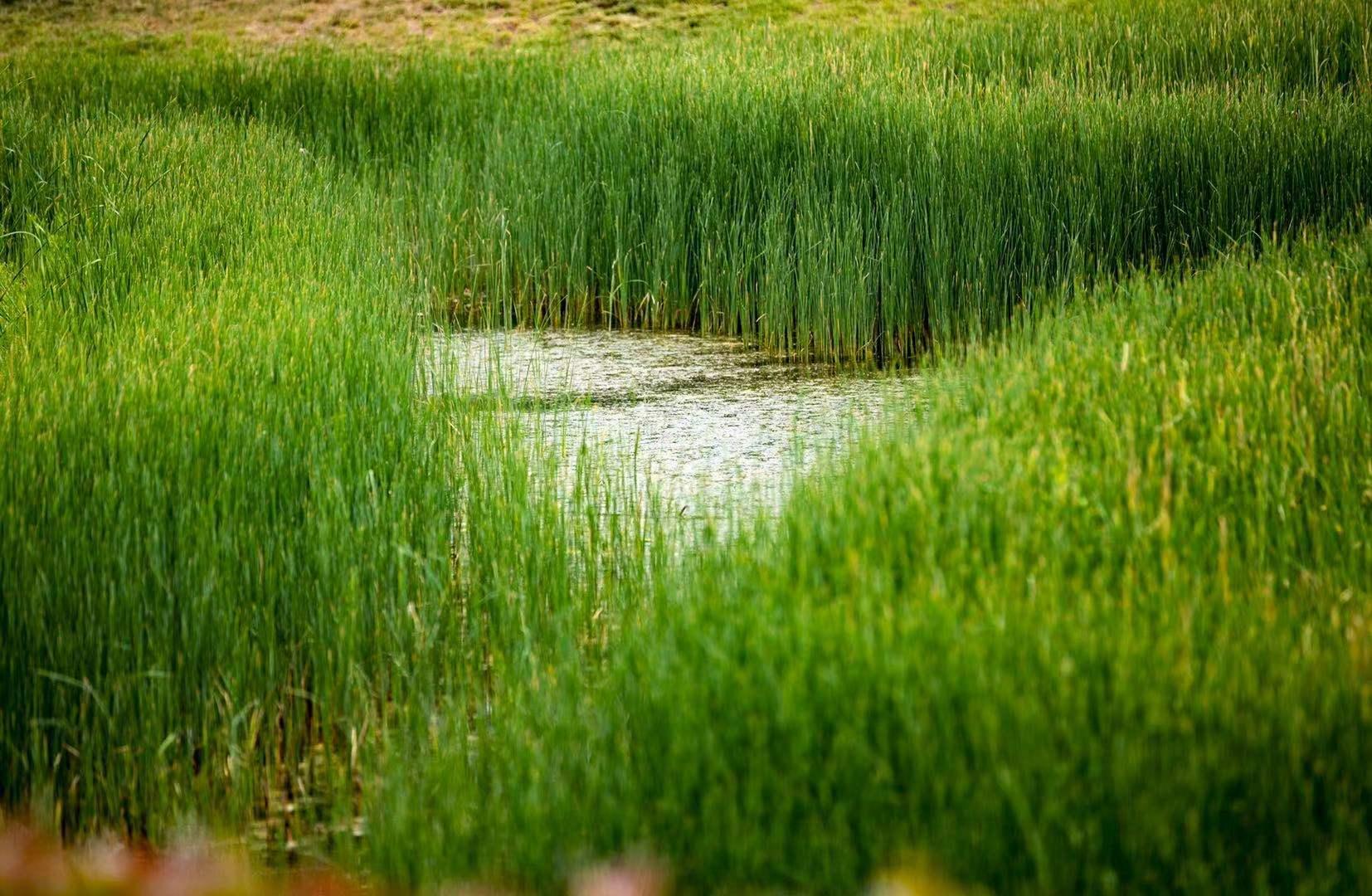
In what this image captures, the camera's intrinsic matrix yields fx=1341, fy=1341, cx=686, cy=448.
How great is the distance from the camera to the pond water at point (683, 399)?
14.8 ft

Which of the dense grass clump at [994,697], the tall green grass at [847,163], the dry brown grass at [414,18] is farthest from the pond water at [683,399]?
the dry brown grass at [414,18]

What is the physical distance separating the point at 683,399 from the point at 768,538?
7.64 feet

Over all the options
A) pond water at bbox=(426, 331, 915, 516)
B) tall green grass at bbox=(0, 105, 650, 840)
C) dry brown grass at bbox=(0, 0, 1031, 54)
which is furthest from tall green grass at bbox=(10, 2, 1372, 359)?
dry brown grass at bbox=(0, 0, 1031, 54)

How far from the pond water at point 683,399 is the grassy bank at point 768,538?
0.74ft

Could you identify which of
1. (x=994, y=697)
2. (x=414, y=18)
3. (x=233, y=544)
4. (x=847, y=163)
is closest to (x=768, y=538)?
(x=994, y=697)

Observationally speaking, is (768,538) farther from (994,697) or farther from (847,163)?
(847,163)

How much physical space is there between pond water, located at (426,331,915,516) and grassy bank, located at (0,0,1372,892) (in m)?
0.23

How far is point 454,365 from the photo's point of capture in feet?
16.9

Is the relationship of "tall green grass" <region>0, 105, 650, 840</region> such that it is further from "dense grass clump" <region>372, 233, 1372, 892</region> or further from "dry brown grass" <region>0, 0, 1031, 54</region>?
"dry brown grass" <region>0, 0, 1031, 54</region>

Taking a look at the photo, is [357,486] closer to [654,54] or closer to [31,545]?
[31,545]

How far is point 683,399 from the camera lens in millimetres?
5508

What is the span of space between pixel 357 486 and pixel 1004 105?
14.1 ft

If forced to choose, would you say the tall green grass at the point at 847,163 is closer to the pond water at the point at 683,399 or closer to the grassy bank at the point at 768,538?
the grassy bank at the point at 768,538

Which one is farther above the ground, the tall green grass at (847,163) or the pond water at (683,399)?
the tall green grass at (847,163)
